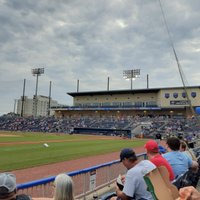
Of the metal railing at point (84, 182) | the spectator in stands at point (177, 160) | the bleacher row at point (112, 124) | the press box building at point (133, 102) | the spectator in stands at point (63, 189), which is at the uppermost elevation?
the press box building at point (133, 102)

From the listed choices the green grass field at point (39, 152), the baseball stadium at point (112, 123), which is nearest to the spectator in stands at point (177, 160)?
the green grass field at point (39, 152)

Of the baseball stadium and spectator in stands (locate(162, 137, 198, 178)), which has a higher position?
the baseball stadium

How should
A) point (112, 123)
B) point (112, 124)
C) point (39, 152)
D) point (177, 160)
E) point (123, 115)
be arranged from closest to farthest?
point (177, 160)
point (39, 152)
point (112, 124)
point (112, 123)
point (123, 115)

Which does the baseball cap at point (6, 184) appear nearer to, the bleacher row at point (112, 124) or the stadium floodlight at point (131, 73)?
the bleacher row at point (112, 124)

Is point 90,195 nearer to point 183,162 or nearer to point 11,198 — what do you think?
point 183,162

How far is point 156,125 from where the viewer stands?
5359 centimetres

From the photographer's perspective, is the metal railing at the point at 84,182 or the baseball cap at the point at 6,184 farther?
the metal railing at the point at 84,182

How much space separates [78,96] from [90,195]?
3103 inches

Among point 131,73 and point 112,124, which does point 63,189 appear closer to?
point 112,124

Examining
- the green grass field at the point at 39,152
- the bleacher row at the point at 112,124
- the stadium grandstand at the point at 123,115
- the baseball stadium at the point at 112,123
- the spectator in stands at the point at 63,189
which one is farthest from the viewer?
the stadium grandstand at the point at 123,115

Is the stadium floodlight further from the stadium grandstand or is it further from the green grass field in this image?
the green grass field

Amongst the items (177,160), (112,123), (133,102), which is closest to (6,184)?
(177,160)

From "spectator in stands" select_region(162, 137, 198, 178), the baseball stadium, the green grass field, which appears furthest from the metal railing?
the baseball stadium

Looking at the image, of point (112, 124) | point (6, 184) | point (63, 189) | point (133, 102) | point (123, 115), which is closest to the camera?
point (6, 184)
